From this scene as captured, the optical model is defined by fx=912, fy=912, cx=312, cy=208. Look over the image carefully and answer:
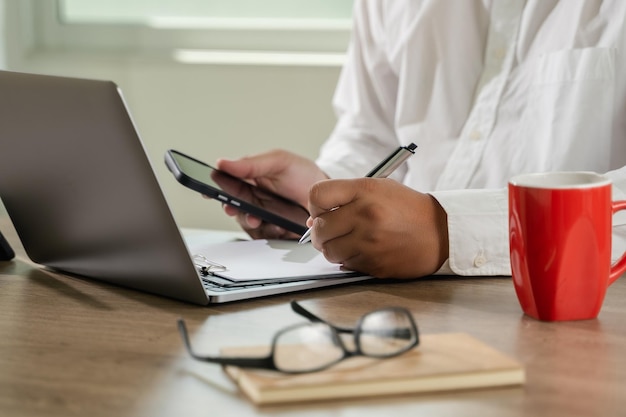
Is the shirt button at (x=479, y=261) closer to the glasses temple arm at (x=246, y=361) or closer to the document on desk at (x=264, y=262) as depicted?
the document on desk at (x=264, y=262)

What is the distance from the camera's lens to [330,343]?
70cm

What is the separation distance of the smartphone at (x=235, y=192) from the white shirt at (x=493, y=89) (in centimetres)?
25

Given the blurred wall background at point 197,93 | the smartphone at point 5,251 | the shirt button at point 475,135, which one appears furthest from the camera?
the blurred wall background at point 197,93

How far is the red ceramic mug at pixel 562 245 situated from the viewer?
806 mm

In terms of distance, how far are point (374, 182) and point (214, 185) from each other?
0.27 meters

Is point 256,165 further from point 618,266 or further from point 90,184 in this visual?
point 618,266

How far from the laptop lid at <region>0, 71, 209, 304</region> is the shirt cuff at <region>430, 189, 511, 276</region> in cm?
30

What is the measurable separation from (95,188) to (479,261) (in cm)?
43

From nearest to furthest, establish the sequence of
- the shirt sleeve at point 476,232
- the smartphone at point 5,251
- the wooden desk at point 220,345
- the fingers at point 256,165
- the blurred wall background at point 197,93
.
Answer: the wooden desk at point 220,345
the shirt sleeve at point 476,232
the smartphone at point 5,251
the fingers at point 256,165
the blurred wall background at point 197,93

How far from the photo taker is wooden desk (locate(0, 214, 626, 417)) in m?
0.63

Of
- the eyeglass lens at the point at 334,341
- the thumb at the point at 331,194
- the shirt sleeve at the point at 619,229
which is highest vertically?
the thumb at the point at 331,194

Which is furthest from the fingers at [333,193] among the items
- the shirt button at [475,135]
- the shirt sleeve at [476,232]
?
the shirt button at [475,135]

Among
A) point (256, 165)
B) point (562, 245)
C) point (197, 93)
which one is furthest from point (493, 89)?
point (197, 93)

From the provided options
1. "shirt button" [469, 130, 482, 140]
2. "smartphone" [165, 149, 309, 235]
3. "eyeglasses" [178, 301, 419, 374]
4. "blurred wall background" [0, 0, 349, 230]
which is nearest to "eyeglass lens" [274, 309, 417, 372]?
"eyeglasses" [178, 301, 419, 374]
